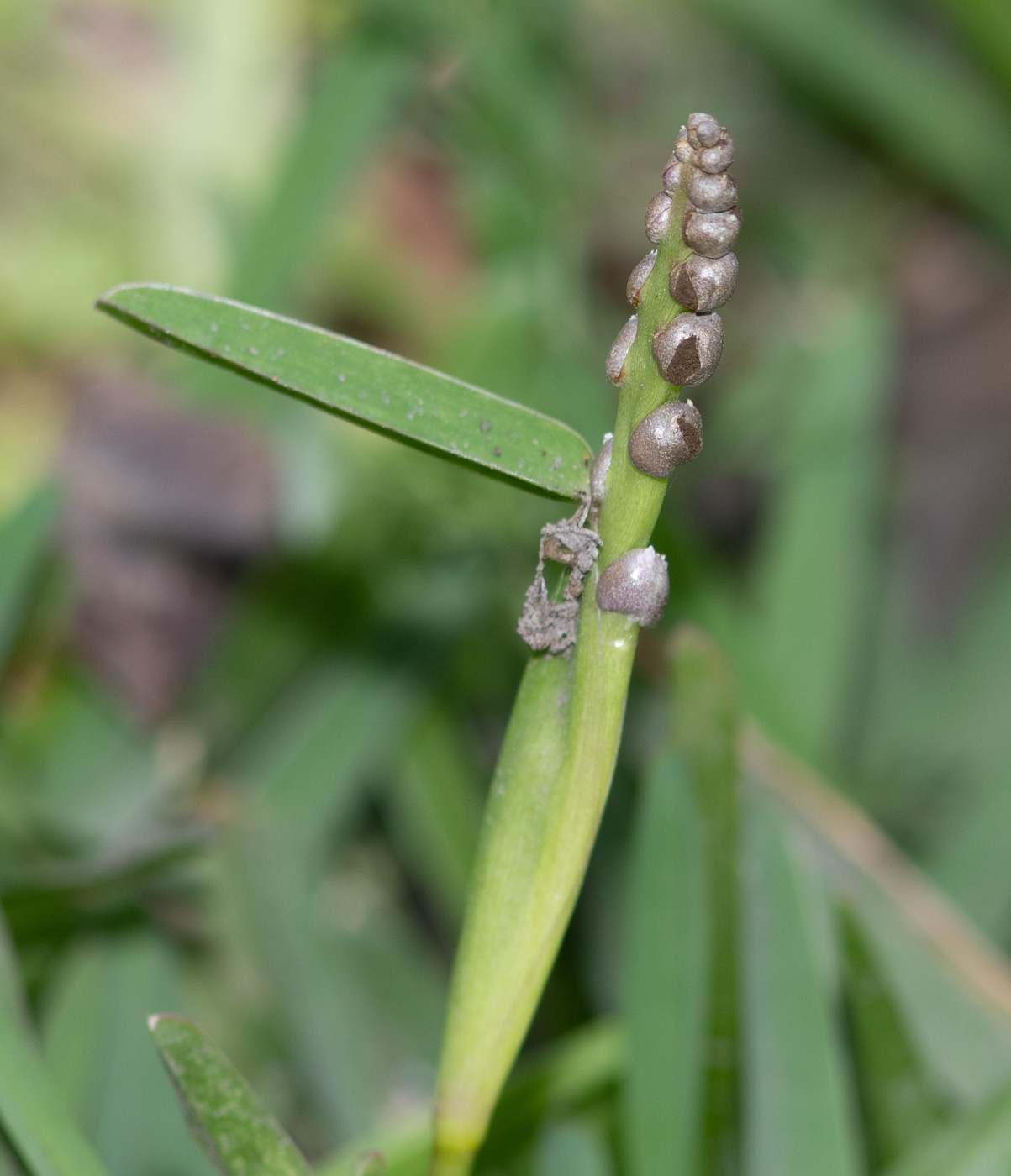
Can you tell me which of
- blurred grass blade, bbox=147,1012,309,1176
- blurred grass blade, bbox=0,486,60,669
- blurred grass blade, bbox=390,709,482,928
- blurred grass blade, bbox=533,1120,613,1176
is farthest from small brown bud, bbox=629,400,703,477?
blurred grass blade, bbox=390,709,482,928

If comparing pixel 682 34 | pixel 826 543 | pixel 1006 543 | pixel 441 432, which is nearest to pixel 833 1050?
pixel 441 432

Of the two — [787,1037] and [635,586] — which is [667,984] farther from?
[635,586]

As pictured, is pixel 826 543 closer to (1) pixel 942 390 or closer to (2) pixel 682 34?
(1) pixel 942 390

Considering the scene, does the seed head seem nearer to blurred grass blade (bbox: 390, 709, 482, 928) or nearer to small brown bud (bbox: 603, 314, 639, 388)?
small brown bud (bbox: 603, 314, 639, 388)

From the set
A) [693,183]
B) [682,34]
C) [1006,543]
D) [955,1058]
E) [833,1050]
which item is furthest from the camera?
[682,34]

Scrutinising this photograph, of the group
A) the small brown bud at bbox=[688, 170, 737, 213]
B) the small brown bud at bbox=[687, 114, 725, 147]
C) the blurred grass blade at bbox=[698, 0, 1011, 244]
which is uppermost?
the blurred grass blade at bbox=[698, 0, 1011, 244]

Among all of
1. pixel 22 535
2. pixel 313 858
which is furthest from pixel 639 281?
pixel 313 858

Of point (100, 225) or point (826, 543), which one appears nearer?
point (826, 543)
